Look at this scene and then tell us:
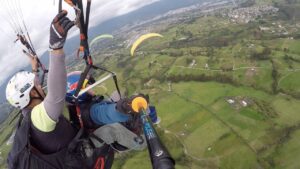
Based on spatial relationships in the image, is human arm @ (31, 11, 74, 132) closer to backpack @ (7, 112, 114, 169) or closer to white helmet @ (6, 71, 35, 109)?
backpack @ (7, 112, 114, 169)

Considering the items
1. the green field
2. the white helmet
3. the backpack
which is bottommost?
the green field

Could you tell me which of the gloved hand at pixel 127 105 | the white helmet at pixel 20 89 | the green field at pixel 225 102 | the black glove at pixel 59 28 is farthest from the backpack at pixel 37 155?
the green field at pixel 225 102

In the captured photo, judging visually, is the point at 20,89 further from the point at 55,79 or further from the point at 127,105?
the point at 127,105

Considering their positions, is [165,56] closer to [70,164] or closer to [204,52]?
[204,52]

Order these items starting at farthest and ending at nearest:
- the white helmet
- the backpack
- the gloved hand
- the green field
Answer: the green field → the white helmet → the gloved hand → the backpack

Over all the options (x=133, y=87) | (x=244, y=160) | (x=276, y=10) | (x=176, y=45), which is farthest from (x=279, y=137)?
(x=276, y=10)

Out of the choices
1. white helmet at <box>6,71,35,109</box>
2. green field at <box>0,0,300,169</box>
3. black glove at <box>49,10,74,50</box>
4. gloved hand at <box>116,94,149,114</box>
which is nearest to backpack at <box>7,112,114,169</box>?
white helmet at <box>6,71,35,109</box>

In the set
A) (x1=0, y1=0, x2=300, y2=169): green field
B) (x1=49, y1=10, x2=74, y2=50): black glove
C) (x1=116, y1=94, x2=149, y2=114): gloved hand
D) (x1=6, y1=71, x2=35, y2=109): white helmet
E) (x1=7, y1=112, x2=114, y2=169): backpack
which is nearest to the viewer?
(x1=49, y1=10, x2=74, y2=50): black glove
